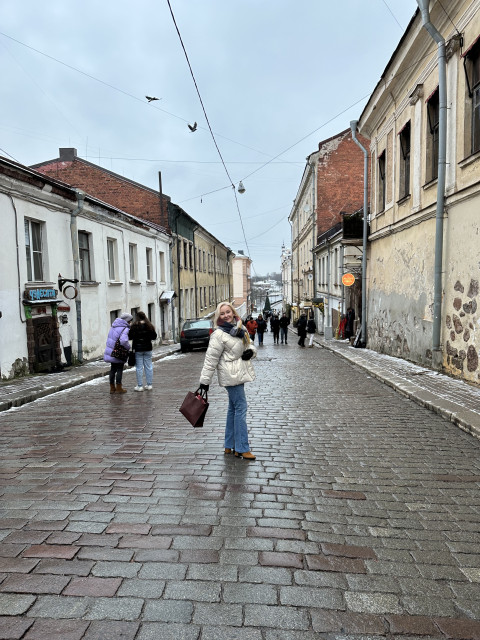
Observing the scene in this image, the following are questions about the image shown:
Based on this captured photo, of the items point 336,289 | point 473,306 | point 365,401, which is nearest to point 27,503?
point 365,401

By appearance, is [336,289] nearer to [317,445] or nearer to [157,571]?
[317,445]

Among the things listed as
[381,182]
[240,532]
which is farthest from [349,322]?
[240,532]

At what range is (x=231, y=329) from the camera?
4.69m

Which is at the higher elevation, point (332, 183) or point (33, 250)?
point (332, 183)

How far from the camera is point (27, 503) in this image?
11.9ft

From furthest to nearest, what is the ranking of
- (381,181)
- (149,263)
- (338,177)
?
(338,177) < (149,263) < (381,181)

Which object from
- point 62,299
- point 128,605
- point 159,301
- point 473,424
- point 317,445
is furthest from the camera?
point 159,301

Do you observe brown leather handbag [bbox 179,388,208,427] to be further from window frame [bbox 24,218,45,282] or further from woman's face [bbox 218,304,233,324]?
window frame [bbox 24,218,45,282]

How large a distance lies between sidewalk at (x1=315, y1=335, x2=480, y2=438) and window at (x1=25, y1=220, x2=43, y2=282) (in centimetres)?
816

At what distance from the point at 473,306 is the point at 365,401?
8.66 ft

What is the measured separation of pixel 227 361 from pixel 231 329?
0.33 m

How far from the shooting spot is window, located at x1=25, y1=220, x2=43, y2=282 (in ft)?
36.7

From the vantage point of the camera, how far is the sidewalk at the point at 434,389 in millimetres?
5997

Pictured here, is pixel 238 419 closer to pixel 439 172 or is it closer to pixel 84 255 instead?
pixel 439 172
